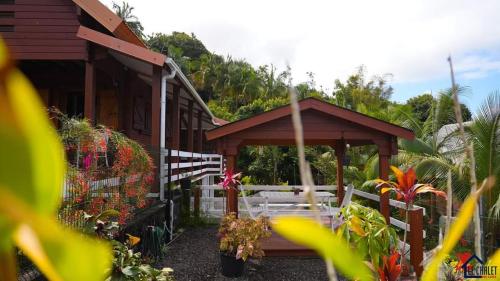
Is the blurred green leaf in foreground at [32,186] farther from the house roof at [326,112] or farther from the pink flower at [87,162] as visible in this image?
the house roof at [326,112]

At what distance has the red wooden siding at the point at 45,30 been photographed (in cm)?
847

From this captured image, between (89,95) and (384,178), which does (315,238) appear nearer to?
(384,178)

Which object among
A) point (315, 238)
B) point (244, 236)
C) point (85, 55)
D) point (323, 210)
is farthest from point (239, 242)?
point (315, 238)

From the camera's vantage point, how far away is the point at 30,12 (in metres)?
8.69

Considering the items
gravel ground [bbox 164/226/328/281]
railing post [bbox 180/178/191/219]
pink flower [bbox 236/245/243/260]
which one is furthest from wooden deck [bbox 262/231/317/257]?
railing post [bbox 180/178/191/219]

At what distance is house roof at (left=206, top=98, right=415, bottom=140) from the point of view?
726 cm

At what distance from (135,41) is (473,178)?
10867 millimetres

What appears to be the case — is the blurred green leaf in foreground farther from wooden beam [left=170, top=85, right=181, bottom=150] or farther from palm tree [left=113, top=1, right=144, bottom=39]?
palm tree [left=113, top=1, right=144, bottom=39]

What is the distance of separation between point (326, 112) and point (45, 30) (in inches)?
234

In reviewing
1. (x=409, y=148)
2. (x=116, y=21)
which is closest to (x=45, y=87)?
(x=116, y=21)

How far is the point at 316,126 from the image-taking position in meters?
7.58

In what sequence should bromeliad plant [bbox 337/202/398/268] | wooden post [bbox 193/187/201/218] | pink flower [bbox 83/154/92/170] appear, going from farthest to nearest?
wooden post [bbox 193/187/201/218] → pink flower [bbox 83/154/92/170] → bromeliad plant [bbox 337/202/398/268]

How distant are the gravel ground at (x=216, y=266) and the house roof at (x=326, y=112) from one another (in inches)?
84.9

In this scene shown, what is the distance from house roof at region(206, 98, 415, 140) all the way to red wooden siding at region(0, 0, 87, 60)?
3422 mm
